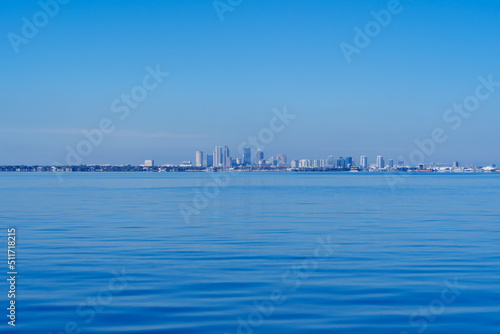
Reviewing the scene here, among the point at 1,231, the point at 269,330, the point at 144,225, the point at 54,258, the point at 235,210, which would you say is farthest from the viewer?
the point at 235,210

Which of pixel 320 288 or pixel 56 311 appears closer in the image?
pixel 56 311

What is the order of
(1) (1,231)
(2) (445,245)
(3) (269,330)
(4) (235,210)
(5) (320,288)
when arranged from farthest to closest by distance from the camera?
(4) (235,210), (1) (1,231), (2) (445,245), (5) (320,288), (3) (269,330)

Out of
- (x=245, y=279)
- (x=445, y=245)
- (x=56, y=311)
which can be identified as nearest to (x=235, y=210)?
(x=445, y=245)

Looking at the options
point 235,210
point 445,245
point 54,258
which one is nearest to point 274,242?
point 445,245

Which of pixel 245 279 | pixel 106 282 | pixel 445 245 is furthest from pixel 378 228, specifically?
pixel 106 282

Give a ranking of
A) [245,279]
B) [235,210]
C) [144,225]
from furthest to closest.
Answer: [235,210] < [144,225] < [245,279]

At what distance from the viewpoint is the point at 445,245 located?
19938 millimetres

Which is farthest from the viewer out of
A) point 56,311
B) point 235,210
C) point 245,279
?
point 235,210

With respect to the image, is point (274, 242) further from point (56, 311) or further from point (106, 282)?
point (56, 311)

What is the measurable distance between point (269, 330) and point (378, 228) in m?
16.0

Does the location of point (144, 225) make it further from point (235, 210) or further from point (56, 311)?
point (56, 311)

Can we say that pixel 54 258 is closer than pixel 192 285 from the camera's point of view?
No

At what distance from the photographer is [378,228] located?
2536 centimetres

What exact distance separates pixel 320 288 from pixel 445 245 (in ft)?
27.9
